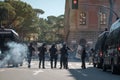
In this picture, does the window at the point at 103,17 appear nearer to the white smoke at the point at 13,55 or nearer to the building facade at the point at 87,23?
the building facade at the point at 87,23

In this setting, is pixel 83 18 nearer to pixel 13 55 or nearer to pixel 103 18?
pixel 103 18

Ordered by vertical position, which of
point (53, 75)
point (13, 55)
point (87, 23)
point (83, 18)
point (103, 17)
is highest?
point (103, 17)

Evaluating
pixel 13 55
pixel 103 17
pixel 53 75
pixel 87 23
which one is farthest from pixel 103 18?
pixel 53 75

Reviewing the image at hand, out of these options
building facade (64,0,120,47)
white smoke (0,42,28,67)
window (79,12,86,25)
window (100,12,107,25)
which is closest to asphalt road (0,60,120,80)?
white smoke (0,42,28,67)

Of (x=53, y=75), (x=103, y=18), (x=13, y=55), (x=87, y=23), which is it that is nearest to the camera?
(x=53, y=75)

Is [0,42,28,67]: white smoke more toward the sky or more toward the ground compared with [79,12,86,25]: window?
more toward the ground

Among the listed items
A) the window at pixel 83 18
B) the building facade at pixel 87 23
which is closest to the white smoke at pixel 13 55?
the building facade at pixel 87 23

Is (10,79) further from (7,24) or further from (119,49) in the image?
(7,24)

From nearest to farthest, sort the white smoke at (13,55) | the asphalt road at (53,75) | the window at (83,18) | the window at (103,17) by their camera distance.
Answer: the asphalt road at (53,75), the white smoke at (13,55), the window at (83,18), the window at (103,17)

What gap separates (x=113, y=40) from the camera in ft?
91.5

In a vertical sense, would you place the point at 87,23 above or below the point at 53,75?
above

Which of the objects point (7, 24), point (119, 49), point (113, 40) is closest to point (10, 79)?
point (119, 49)

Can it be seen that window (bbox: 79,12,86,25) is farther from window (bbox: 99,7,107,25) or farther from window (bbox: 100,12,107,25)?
window (bbox: 100,12,107,25)

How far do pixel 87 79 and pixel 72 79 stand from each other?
709 millimetres
